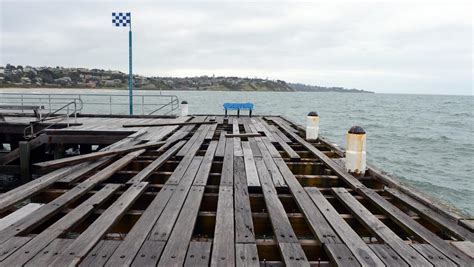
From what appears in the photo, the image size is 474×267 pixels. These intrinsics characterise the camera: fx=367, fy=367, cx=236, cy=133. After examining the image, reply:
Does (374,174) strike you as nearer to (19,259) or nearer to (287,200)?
(287,200)

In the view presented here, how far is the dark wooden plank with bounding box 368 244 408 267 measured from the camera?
8.69 feet

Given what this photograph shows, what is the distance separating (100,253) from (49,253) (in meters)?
0.36

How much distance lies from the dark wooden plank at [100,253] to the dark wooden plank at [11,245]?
1.92 feet

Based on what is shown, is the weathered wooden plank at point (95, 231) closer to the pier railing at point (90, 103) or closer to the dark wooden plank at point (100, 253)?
the dark wooden plank at point (100, 253)

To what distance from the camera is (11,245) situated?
9.23 ft

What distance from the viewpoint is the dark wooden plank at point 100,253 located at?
8.38 feet

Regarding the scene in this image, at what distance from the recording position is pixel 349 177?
16.6ft

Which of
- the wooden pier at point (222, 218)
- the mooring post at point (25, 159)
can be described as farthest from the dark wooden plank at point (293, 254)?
the mooring post at point (25, 159)

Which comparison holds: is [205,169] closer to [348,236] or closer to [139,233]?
[139,233]

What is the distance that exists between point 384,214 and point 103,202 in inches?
115

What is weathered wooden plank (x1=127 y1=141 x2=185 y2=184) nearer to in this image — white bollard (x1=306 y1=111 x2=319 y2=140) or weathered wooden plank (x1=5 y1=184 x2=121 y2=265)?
weathered wooden plank (x1=5 y1=184 x2=121 y2=265)

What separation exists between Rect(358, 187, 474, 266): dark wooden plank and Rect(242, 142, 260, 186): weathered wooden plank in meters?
1.31

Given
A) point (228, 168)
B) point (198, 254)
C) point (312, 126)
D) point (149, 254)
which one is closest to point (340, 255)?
point (198, 254)

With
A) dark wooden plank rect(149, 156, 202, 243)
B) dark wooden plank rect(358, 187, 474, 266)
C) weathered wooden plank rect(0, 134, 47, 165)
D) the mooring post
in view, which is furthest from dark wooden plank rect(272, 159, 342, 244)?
weathered wooden plank rect(0, 134, 47, 165)
